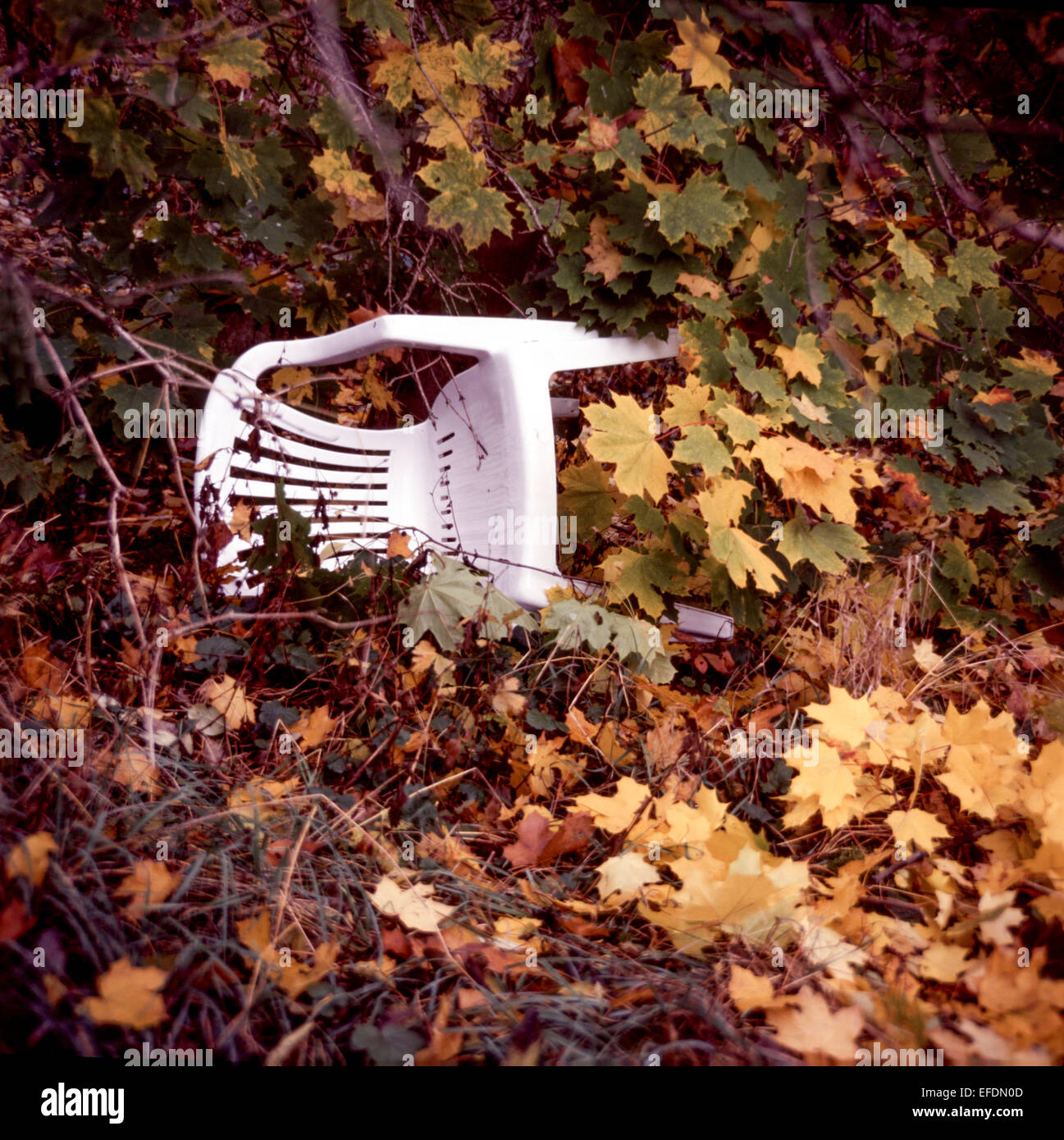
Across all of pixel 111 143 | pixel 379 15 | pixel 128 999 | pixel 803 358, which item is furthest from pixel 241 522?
pixel 803 358

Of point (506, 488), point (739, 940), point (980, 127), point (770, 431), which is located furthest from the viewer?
point (980, 127)

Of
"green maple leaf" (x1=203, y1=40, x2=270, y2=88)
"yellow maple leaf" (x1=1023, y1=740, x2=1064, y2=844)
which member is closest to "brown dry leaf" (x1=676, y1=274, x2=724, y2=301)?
"green maple leaf" (x1=203, y1=40, x2=270, y2=88)

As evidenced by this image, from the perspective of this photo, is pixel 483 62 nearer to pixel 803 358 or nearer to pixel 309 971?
pixel 803 358

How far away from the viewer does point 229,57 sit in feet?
6.07

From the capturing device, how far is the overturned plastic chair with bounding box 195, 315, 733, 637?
A: 1.72 m

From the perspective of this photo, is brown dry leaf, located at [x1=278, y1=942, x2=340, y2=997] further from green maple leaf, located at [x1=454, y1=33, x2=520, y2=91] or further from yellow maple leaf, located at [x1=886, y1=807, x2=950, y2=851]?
green maple leaf, located at [x1=454, y1=33, x2=520, y2=91]

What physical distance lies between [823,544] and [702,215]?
784 mm

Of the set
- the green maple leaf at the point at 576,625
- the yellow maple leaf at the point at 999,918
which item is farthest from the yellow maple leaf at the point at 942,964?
the green maple leaf at the point at 576,625

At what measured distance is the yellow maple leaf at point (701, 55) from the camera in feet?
6.07

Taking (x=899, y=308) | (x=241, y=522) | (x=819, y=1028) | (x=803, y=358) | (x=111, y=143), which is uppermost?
(x=111, y=143)

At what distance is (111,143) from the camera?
190cm

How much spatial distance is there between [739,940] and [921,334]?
176 cm
